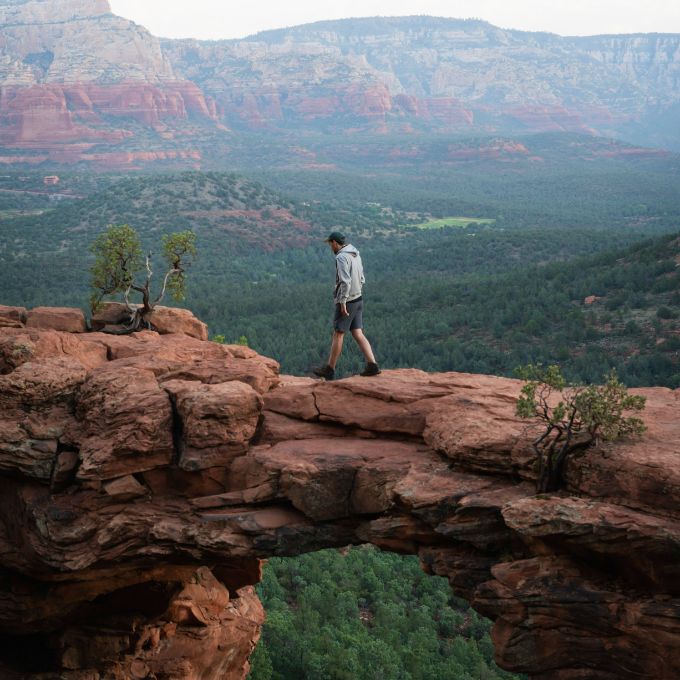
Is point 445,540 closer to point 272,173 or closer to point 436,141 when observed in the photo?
point 272,173

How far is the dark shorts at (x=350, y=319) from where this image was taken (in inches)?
564

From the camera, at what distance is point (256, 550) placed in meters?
12.3

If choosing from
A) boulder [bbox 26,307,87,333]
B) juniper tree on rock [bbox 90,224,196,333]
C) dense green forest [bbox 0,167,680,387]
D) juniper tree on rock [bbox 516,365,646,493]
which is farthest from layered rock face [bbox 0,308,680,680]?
dense green forest [bbox 0,167,680,387]

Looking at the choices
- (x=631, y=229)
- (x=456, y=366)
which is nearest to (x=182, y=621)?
(x=456, y=366)

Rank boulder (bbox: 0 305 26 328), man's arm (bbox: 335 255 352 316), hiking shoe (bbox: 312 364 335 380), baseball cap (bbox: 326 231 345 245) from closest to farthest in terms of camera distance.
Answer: man's arm (bbox: 335 255 352 316)
baseball cap (bbox: 326 231 345 245)
hiking shoe (bbox: 312 364 335 380)
boulder (bbox: 0 305 26 328)

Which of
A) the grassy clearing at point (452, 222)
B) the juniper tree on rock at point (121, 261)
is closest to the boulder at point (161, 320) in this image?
the juniper tree on rock at point (121, 261)

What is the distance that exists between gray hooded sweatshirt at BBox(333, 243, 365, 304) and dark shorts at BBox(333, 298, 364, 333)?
142 mm

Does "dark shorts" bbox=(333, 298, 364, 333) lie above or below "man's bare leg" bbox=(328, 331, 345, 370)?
above

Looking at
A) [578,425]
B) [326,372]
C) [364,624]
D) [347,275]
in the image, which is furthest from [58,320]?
[364,624]

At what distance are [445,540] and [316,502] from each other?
1941 millimetres

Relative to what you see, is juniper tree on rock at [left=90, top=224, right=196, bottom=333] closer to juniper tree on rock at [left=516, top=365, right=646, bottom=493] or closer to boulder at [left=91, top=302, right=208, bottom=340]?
boulder at [left=91, top=302, right=208, bottom=340]

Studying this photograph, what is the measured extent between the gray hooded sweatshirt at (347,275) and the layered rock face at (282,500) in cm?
148

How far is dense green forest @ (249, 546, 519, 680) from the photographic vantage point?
21.0 meters

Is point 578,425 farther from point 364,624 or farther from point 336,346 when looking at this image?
point 364,624
